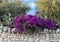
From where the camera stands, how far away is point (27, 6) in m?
13.8

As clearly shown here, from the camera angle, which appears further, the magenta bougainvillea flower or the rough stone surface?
the rough stone surface

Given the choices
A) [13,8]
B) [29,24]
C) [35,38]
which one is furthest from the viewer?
[13,8]

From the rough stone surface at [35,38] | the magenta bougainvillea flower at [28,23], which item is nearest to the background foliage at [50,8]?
the magenta bougainvillea flower at [28,23]

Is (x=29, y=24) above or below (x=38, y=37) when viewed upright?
above

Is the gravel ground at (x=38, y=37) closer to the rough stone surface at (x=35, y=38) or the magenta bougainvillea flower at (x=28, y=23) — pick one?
the rough stone surface at (x=35, y=38)

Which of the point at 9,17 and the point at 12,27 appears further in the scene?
the point at 9,17

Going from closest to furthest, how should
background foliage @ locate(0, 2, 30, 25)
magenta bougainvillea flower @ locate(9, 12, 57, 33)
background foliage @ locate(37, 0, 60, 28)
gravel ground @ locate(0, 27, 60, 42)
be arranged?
magenta bougainvillea flower @ locate(9, 12, 57, 33) → gravel ground @ locate(0, 27, 60, 42) → background foliage @ locate(37, 0, 60, 28) → background foliage @ locate(0, 2, 30, 25)

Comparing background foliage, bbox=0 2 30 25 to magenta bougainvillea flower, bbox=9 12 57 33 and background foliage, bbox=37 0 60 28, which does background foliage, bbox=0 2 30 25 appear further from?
magenta bougainvillea flower, bbox=9 12 57 33

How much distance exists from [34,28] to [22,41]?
714 mm

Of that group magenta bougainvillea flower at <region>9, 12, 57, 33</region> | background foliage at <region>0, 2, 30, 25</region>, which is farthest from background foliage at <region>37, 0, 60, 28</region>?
magenta bougainvillea flower at <region>9, 12, 57, 33</region>

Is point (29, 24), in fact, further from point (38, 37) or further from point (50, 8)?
point (50, 8)

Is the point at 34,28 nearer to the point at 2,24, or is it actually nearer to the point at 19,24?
the point at 19,24

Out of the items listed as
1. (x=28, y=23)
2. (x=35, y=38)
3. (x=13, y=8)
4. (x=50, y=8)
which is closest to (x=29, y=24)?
(x=28, y=23)

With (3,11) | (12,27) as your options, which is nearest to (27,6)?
(3,11)
